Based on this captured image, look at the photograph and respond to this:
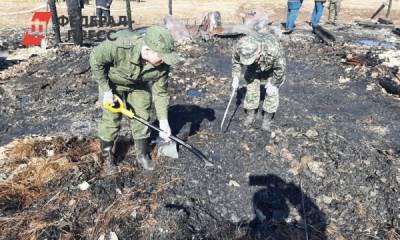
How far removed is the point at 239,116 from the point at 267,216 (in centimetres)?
214

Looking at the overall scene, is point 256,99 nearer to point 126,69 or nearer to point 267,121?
point 267,121

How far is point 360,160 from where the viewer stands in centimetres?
445

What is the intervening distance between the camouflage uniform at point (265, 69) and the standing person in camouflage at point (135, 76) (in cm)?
131

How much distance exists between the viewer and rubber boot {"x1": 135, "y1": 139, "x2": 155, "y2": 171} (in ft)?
13.4

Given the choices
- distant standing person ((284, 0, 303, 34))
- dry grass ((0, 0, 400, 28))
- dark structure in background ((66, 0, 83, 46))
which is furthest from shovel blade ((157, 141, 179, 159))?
dry grass ((0, 0, 400, 28))

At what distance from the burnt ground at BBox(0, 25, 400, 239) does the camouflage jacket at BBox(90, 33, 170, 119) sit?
1029mm

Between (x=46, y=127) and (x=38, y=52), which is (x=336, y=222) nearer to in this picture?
(x=46, y=127)

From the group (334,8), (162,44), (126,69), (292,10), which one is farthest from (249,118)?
(334,8)

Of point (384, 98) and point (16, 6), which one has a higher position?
point (16, 6)

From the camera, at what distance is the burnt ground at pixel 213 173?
3.53m

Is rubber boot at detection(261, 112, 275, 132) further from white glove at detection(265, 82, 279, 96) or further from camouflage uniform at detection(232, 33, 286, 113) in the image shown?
white glove at detection(265, 82, 279, 96)

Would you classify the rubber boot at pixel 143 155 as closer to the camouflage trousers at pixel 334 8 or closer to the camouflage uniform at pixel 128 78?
the camouflage uniform at pixel 128 78

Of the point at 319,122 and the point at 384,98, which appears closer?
the point at 319,122

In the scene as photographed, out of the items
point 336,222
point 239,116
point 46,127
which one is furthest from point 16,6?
point 336,222
